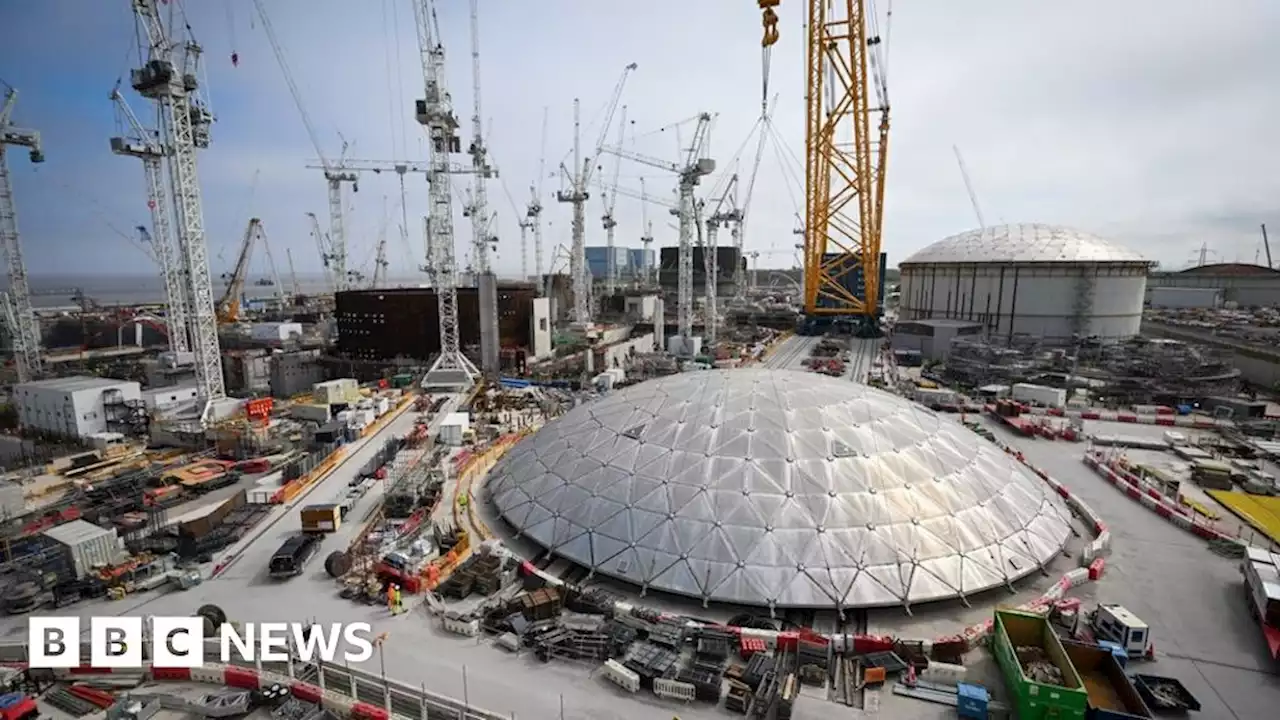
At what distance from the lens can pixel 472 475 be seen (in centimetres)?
3547

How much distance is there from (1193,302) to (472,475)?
20159 centimetres

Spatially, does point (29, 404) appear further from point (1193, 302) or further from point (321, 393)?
point (1193, 302)

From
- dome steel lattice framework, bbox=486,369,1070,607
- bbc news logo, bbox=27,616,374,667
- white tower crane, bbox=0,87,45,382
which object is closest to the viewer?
bbc news logo, bbox=27,616,374,667

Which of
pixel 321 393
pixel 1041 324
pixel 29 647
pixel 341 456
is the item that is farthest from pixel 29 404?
pixel 1041 324

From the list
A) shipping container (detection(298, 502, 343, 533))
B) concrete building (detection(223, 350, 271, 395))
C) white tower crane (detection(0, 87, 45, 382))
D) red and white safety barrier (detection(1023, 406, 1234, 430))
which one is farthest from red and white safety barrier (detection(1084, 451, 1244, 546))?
white tower crane (detection(0, 87, 45, 382))

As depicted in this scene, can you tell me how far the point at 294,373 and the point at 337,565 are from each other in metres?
64.0

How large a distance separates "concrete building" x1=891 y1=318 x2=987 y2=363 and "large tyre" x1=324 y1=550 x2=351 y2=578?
7729cm

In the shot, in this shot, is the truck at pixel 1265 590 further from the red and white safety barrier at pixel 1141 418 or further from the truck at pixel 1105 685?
the red and white safety barrier at pixel 1141 418

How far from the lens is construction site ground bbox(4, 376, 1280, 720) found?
1753 centimetres

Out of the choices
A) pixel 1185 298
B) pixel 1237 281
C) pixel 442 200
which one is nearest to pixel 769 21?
pixel 442 200

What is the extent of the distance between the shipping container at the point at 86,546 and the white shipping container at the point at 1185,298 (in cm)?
20752

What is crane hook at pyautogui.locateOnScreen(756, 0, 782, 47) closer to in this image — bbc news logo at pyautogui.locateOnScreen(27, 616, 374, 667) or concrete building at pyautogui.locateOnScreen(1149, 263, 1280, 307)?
bbc news logo at pyautogui.locateOnScreen(27, 616, 374, 667)

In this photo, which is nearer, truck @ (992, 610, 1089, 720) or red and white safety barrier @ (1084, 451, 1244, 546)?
truck @ (992, 610, 1089, 720)

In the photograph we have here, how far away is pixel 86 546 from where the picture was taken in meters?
24.9
